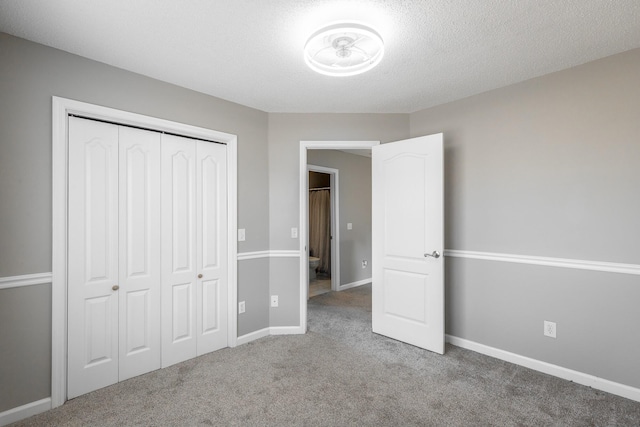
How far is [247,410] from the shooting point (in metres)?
2.04

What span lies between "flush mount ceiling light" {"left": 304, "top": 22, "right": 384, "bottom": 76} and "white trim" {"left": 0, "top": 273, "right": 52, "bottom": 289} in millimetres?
2182

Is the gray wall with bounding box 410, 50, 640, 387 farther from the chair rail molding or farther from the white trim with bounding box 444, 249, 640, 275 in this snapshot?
the chair rail molding

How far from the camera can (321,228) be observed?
6559 millimetres

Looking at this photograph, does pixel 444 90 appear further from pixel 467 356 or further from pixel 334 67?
pixel 467 356

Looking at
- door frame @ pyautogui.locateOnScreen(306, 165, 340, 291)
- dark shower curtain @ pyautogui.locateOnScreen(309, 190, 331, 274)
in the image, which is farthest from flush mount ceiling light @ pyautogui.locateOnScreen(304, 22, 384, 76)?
dark shower curtain @ pyautogui.locateOnScreen(309, 190, 331, 274)

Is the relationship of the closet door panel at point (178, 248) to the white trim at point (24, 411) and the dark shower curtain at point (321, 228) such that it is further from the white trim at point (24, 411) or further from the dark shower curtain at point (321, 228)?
the dark shower curtain at point (321, 228)

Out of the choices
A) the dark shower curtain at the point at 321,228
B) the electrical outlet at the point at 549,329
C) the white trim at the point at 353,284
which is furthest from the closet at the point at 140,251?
the dark shower curtain at the point at 321,228

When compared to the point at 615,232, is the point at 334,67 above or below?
above

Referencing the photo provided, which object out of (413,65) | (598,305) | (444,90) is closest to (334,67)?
(413,65)

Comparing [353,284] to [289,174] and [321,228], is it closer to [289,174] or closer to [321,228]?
[321,228]

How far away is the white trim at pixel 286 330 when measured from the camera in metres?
3.33

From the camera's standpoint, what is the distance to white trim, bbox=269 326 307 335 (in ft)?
10.9

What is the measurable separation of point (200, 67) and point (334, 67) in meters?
1.05

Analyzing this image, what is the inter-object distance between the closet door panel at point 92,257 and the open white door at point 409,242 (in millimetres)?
2355
